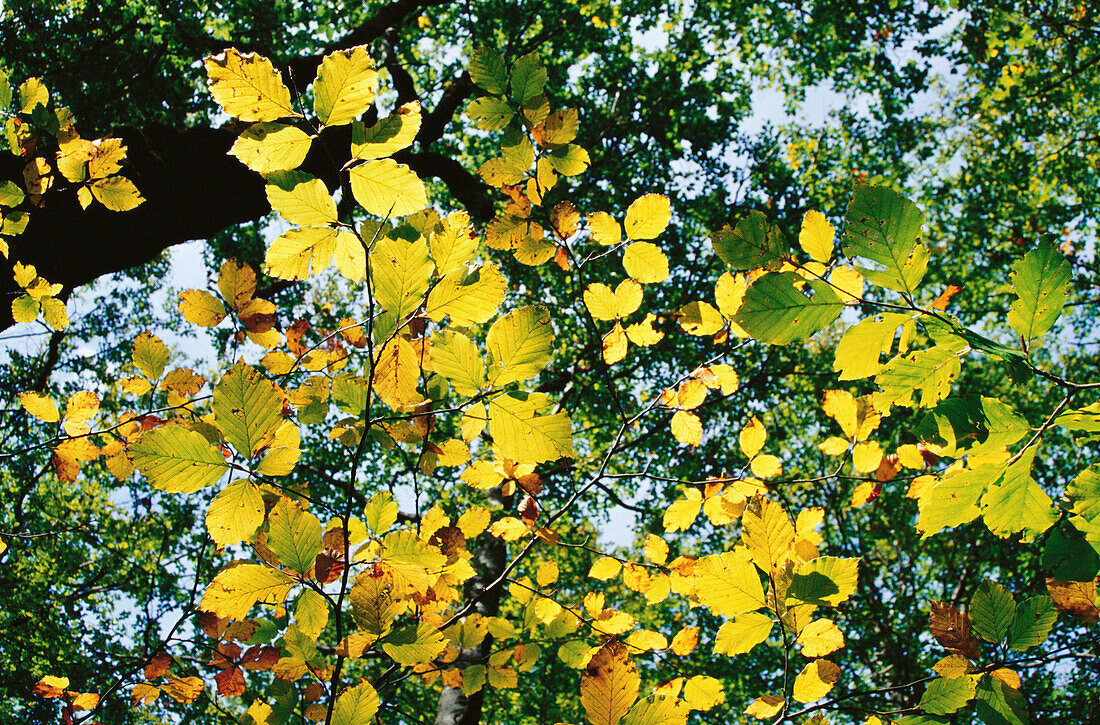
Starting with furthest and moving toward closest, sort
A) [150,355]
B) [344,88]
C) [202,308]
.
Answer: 1. [150,355]
2. [202,308]
3. [344,88]

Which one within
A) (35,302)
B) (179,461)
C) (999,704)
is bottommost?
(999,704)

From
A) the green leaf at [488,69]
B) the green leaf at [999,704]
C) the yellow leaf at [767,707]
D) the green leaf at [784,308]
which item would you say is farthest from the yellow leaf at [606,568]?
the green leaf at [488,69]

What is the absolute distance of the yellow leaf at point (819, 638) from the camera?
3.40ft

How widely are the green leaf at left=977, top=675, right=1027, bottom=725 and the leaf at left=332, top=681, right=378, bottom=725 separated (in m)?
1.05

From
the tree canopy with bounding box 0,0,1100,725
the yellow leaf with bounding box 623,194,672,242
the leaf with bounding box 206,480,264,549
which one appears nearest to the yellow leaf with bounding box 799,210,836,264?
the tree canopy with bounding box 0,0,1100,725

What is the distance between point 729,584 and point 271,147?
39.8 inches

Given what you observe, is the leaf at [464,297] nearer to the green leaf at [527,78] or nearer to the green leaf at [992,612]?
the green leaf at [527,78]

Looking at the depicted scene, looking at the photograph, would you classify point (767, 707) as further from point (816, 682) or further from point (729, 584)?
point (729, 584)

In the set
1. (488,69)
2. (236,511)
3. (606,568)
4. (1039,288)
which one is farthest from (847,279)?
(606,568)

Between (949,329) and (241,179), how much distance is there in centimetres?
369

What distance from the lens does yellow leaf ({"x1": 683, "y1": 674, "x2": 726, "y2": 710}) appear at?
1161mm

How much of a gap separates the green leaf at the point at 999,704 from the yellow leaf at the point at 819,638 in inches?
9.0

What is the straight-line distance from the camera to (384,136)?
784 mm

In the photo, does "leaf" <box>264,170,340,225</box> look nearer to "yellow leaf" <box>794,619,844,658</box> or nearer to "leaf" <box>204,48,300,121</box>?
"leaf" <box>204,48,300,121</box>
